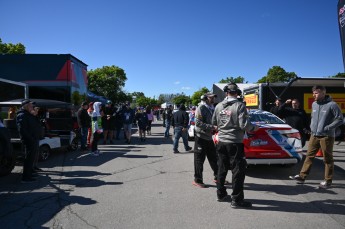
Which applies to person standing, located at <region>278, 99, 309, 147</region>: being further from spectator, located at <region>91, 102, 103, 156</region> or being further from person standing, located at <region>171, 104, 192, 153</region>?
spectator, located at <region>91, 102, 103, 156</region>

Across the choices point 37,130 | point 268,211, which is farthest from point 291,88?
point 37,130

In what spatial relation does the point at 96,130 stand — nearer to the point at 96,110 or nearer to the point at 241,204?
the point at 96,110

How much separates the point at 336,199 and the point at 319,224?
136 centimetres

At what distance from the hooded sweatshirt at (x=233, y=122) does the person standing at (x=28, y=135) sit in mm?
4216

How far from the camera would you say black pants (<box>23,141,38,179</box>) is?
624 cm

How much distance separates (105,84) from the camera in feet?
144

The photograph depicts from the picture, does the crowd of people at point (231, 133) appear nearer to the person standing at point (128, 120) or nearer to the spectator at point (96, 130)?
the spectator at point (96, 130)

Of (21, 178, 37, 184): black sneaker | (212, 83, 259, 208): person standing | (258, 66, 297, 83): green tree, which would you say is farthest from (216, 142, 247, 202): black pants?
(258, 66, 297, 83): green tree

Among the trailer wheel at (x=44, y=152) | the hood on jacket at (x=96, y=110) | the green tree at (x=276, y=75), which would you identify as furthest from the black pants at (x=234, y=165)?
the green tree at (x=276, y=75)

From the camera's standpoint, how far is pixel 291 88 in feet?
44.7

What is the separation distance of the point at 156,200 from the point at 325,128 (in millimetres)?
3484

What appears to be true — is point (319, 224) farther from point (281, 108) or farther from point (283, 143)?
point (281, 108)

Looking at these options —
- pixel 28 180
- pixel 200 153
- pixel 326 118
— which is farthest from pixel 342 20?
pixel 28 180

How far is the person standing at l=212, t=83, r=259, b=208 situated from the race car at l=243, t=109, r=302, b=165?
5.90 feet
